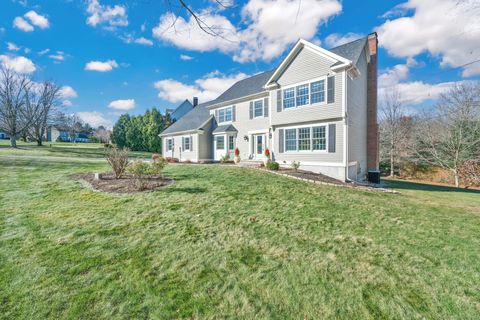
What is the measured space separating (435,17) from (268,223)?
936 centimetres

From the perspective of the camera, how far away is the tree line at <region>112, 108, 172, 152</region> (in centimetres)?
3491

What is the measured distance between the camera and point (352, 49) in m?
14.5

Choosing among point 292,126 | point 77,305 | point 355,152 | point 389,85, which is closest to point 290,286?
point 77,305

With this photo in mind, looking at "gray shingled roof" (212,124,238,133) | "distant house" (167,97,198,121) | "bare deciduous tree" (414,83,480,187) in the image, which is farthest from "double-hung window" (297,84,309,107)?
"distant house" (167,97,198,121)

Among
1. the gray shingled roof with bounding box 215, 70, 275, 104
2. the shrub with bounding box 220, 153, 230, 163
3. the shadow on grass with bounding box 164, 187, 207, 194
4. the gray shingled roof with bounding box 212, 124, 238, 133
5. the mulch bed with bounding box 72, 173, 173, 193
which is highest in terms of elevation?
the gray shingled roof with bounding box 215, 70, 275, 104

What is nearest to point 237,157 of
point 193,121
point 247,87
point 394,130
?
point 247,87

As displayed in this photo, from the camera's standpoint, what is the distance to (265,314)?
272 cm

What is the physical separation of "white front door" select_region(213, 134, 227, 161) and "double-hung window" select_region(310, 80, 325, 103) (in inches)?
355

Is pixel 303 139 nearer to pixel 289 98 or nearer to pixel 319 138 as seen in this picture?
pixel 319 138

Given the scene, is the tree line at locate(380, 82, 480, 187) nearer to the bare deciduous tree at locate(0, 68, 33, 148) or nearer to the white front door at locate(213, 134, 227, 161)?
the white front door at locate(213, 134, 227, 161)

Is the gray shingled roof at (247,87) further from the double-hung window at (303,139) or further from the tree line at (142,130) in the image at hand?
the tree line at (142,130)

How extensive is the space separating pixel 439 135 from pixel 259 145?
19.5 metres

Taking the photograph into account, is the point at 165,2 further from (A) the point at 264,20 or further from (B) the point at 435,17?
(B) the point at 435,17

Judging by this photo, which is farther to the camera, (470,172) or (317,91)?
(470,172)
